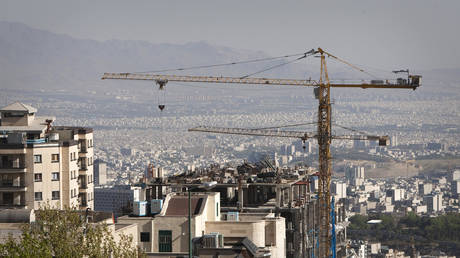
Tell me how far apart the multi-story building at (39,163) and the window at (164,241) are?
13.6 meters

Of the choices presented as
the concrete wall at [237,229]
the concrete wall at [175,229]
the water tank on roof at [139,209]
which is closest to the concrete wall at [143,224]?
the concrete wall at [175,229]

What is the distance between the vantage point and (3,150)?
51438 millimetres

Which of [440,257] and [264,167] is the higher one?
[264,167]

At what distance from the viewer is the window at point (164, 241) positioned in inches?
1405

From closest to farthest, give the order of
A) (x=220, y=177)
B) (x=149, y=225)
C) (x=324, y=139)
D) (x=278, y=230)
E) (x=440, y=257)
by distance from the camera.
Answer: (x=149, y=225)
(x=278, y=230)
(x=220, y=177)
(x=324, y=139)
(x=440, y=257)

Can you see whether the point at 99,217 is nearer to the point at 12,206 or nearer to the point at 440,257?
the point at 12,206

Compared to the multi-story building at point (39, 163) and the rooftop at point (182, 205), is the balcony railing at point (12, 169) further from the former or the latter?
the rooftop at point (182, 205)

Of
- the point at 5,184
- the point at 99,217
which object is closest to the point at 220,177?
the point at 5,184

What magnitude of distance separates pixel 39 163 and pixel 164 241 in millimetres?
18099

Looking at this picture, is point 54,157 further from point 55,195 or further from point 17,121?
point 17,121

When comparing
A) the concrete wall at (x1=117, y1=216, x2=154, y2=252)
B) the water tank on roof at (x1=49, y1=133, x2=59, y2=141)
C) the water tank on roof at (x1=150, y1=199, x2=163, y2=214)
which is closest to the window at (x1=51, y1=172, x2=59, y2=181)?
the water tank on roof at (x1=49, y1=133, x2=59, y2=141)

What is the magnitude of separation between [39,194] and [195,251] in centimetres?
2256

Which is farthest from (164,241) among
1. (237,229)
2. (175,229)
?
(237,229)

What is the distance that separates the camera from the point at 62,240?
25734 mm
